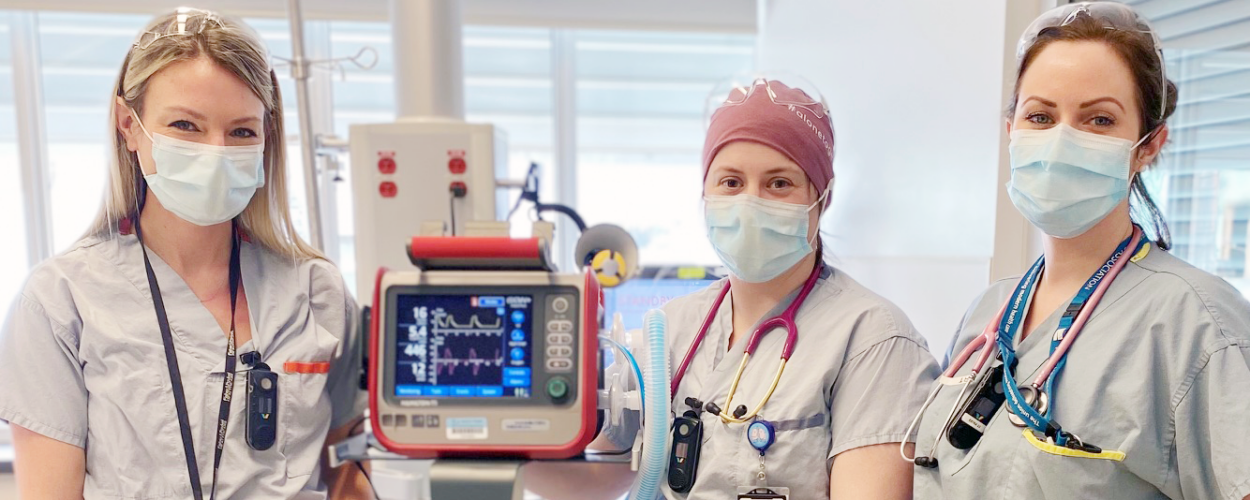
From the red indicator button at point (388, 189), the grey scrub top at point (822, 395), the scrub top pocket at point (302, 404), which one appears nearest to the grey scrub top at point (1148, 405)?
the grey scrub top at point (822, 395)

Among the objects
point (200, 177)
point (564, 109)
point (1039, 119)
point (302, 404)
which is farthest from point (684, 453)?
point (564, 109)

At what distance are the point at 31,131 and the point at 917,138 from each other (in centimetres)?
351

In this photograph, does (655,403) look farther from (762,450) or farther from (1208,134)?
(1208,134)

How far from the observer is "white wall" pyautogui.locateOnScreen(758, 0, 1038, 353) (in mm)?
1588

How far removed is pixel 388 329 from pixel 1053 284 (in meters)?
0.90

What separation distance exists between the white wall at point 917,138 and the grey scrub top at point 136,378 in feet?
3.53

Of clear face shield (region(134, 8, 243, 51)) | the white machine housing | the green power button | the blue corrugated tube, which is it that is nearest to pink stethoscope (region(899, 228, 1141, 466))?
the blue corrugated tube

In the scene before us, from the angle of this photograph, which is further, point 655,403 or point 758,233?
point 758,233

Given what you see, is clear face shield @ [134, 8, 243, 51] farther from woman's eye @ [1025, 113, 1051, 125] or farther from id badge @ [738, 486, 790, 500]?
woman's eye @ [1025, 113, 1051, 125]

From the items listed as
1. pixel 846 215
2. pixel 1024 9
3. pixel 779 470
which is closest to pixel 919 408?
pixel 779 470

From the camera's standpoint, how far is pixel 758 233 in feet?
3.71

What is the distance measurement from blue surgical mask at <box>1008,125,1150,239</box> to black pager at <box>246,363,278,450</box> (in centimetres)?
108

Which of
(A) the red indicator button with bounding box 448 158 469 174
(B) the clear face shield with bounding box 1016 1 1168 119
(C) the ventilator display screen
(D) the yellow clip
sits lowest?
(D) the yellow clip

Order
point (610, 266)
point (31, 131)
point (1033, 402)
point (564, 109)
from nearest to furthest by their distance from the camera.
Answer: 1. point (1033, 402)
2. point (610, 266)
3. point (31, 131)
4. point (564, 109)
